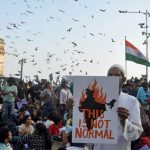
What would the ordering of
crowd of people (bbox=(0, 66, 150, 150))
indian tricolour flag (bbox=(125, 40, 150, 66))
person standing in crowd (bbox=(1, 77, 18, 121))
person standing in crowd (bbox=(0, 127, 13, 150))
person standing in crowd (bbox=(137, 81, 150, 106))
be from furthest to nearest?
indian tricolour flag (bbox=(125, 40, 150, 66))
person standing in crowd (bbox=(1, 77, 18, 121))
person standing in crowd (bbox=(137, 81, 150, 106))
person standing in crowd (bbox=(0, 127, 13, 150))
crowd of people (bbox=(0, 66, 150, 150))

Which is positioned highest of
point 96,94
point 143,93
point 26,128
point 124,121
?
point 143,93

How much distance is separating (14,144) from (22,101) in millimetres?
5589

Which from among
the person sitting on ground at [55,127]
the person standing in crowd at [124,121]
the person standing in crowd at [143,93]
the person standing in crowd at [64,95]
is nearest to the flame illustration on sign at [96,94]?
the person standing in crowd at [124,121]

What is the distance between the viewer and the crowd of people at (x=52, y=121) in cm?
499

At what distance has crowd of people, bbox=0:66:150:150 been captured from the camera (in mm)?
4988

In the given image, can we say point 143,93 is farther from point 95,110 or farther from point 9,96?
point 95,110

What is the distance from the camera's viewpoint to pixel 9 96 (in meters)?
17.0

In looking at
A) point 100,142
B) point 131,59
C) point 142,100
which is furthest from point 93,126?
point 131,59

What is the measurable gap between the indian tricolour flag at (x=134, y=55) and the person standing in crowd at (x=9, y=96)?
5477mm

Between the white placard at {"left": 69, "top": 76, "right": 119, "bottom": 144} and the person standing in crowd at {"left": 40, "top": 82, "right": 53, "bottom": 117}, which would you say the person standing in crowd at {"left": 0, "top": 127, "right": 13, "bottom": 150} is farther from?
the person standing in crowd at {"left": 40, "top": 82, "right": 53, "bottom": 117}

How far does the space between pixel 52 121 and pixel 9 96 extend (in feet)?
12.0

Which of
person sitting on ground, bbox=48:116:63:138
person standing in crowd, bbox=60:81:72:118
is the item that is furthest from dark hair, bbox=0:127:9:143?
person standing in crowd, bbox=60:81:72:118

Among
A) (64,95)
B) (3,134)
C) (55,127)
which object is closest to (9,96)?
(64,95)

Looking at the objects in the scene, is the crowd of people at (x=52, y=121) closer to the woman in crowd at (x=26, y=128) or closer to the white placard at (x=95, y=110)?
the woman in crowd at (x=26, y=128)
